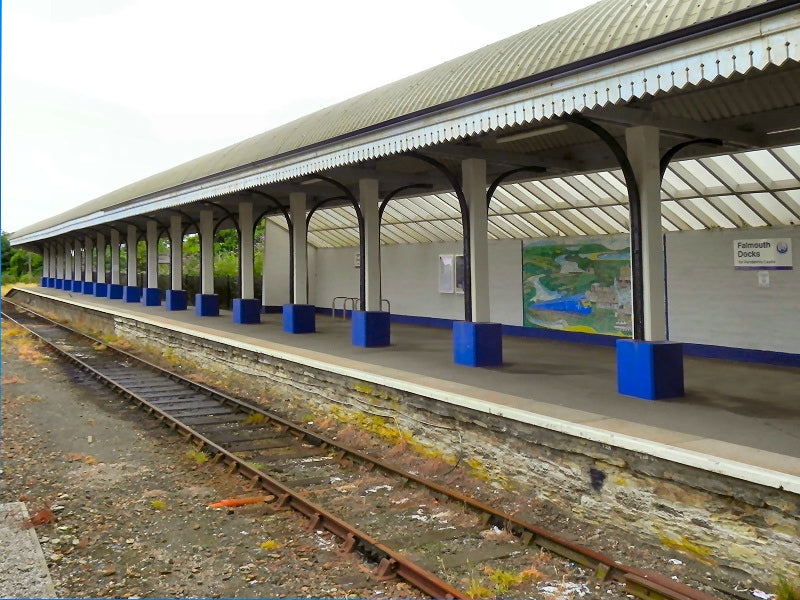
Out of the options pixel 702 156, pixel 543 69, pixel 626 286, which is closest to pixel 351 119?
pixel 543 69

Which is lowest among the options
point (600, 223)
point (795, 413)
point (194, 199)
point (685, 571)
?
point (685, 571)

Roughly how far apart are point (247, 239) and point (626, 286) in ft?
36.9

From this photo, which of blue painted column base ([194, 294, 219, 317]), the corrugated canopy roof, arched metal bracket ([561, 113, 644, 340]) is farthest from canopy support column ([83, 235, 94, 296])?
arched metal bracket ([561, 113, 644, 340])

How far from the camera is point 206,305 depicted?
23094mm

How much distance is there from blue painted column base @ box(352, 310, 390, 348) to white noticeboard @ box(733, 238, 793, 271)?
6.27 metres

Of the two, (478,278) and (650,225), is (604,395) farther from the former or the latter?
(478,278)

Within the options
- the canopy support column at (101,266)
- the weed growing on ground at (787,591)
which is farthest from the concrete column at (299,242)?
the canopy support column at (101,266)

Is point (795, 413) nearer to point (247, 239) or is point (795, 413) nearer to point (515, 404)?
point (515, 404)

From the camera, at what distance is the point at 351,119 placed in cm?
1098

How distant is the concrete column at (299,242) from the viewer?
680 inches

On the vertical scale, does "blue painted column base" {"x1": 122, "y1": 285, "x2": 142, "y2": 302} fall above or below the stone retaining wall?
above

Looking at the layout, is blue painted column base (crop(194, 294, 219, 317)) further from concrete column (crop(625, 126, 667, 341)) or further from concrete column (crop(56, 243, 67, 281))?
concrete column (crop(56, 243, 67, 281))

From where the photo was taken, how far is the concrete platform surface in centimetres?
508

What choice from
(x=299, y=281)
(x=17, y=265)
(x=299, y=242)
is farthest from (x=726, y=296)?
(x=17, y=265)
